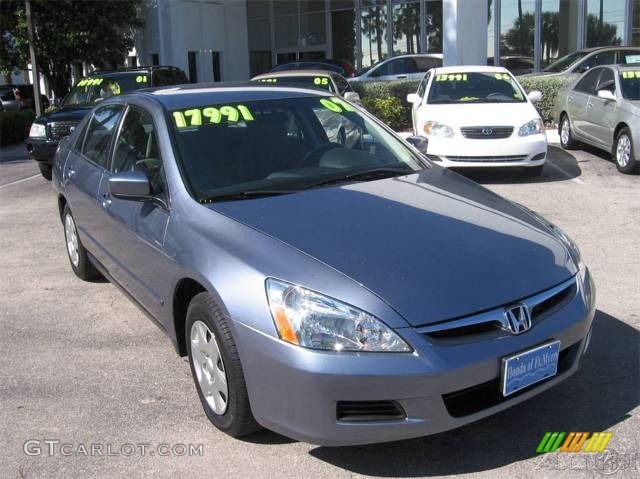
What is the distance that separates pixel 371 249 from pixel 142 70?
11075 mm

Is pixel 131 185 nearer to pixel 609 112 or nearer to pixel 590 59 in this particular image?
pixel 609 112

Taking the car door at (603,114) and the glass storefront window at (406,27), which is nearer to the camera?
the car door at (603,114)

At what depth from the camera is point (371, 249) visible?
3.10 meters

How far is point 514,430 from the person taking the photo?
3.32m

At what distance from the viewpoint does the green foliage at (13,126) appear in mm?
16938

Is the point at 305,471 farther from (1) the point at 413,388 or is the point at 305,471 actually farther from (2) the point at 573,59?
(2) the point at 573,59

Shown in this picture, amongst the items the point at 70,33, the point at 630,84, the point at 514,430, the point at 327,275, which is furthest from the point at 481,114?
the point at 70,33

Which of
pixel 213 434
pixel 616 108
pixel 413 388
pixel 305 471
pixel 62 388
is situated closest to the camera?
pixel 413 388

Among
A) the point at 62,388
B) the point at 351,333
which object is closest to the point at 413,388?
the point at 351,333

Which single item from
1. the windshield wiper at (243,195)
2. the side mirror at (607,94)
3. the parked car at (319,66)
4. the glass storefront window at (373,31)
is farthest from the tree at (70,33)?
the windshield wiper at (243,195)

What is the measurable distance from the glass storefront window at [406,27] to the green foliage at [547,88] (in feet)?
37.2

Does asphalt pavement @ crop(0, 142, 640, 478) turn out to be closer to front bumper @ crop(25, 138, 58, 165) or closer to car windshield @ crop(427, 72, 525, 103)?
car windshield @ crop(427, 72, 525, 103)

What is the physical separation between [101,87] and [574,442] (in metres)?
11.1

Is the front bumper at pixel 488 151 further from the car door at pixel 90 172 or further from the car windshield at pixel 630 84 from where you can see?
the car door at pixel 90 172
